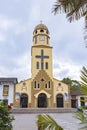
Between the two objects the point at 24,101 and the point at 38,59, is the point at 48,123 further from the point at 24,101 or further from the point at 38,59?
the point at 38,59

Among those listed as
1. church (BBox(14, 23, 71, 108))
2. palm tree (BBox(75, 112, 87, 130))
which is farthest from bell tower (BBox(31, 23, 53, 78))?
palm tree (BBox(75, 112, 87, 130))

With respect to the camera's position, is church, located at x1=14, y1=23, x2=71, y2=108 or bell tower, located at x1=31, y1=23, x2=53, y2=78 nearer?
church, located at x1=14, y1=23, x2=71, y2=108

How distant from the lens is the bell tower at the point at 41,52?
4891 centimetres

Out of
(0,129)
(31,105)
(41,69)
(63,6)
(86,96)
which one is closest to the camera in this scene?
(86,96)

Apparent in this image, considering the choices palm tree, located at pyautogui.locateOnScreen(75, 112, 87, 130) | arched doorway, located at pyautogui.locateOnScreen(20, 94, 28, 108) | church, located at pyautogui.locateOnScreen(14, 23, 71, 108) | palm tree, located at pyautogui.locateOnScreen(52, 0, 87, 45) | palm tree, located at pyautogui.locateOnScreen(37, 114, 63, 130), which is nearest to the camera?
palm tree, located at pyautogui.locateOnScreen(75, 112, 87, 130)

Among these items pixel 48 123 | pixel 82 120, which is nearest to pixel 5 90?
pixel 48 123

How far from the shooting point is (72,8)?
4961 mm

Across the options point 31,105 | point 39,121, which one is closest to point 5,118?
point 39,121

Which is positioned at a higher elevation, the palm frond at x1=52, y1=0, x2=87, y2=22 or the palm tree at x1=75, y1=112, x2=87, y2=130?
the palm frond at x1=52, y1=0, x2=87, y2=22

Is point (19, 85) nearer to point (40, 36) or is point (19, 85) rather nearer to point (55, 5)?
point (40, 36)

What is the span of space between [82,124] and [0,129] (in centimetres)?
513

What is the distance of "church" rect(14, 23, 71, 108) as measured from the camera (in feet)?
152

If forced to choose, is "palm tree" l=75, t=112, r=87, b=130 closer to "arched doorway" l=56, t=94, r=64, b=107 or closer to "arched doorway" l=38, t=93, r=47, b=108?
"arched doorway" l=38, t=93, r=47, b=108

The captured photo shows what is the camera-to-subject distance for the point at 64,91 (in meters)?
48.1
